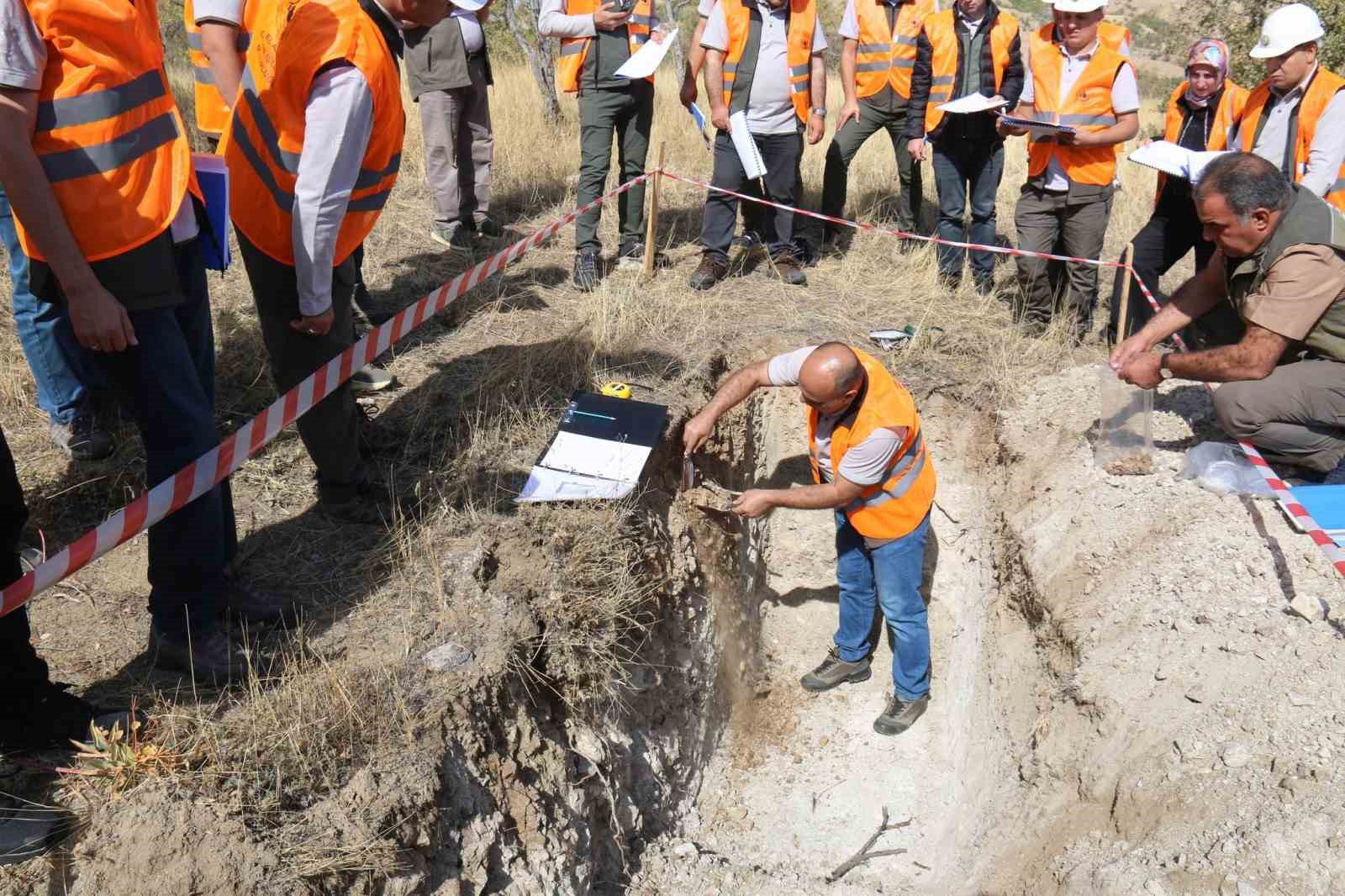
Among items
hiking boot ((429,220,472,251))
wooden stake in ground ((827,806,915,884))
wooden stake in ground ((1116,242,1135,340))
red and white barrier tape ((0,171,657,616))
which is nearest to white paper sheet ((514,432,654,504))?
red and white barrier tape ((0,171,657,616))

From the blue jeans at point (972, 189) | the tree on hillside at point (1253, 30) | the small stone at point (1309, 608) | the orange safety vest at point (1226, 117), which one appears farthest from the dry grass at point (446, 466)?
the tree on hillside at point (1253, 30)

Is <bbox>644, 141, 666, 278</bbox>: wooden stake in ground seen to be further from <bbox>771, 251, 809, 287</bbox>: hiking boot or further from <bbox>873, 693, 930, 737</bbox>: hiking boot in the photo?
<bbox>873, 693, 930, 737</bbox>: hiking boot

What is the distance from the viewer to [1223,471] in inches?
177

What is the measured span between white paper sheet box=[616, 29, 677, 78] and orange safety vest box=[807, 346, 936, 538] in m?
2.50

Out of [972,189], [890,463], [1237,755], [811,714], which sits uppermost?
[972,189]

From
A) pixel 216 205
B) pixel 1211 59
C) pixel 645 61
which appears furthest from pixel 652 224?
pixel 216 205

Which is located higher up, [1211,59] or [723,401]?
[1211,59]

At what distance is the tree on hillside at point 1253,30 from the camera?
9.42m

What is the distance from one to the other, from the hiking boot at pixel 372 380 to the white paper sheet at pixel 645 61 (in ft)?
7.99

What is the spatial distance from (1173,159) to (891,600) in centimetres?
278

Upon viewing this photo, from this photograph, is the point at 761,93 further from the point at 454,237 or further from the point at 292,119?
the point at 292,119

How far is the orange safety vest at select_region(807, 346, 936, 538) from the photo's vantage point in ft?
14.0

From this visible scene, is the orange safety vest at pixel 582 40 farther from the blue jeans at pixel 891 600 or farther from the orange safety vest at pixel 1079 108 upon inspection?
the blue jeans at pixel 891 600

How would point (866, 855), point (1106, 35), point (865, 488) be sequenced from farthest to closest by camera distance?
point (1106, 35), point (866, 855), point (865, 488)
